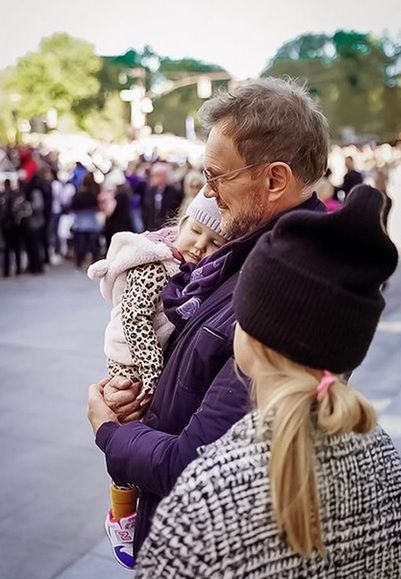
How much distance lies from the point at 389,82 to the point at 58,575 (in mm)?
47330

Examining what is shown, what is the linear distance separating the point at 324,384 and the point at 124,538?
1.24 metres

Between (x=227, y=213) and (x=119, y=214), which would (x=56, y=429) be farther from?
(x=119, y=214)

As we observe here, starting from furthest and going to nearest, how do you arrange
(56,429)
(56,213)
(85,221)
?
(56,213) < (85,221) < (56,429)

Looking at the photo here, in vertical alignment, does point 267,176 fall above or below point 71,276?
above

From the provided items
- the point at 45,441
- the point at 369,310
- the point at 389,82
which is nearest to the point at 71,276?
the point at 45,441

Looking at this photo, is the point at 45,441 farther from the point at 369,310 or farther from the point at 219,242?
the point at 369,310

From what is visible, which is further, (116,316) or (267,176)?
(116,316)

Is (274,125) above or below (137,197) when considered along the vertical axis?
above

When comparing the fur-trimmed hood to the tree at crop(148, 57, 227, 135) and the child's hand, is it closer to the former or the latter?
the child's hand

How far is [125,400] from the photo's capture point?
204 cm

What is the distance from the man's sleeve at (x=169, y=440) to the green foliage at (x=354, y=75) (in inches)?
1809

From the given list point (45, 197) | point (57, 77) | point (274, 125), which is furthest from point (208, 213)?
point (57, 77)

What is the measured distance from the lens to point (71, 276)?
12938 millimetres

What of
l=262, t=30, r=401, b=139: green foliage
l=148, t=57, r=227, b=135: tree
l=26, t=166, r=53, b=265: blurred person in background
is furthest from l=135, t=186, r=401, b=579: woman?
l=262, t=30, r=401, b=139: green foliage
